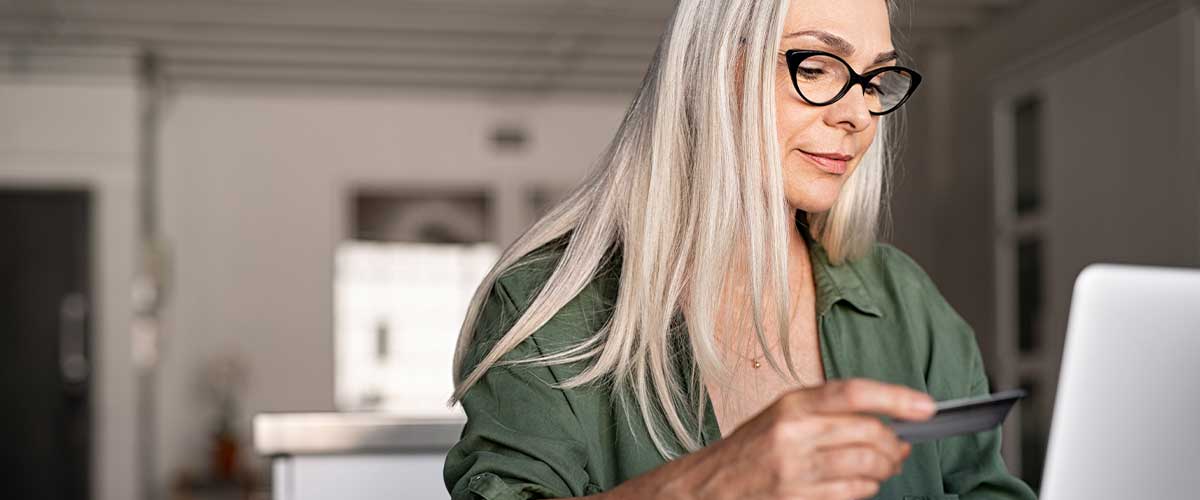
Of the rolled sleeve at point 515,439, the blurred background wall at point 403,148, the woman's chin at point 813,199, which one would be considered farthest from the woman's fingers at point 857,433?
the blurred background wall at point 403,148

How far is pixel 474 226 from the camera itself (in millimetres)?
8375

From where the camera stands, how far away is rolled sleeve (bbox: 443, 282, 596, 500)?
1.07m

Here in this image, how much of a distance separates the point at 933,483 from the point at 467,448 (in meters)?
0.49

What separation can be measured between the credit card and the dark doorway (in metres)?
7.09

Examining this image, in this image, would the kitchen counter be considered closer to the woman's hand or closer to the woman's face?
the woman's face

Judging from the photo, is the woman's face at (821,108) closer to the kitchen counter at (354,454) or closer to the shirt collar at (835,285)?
the shirt collar at (835,285)

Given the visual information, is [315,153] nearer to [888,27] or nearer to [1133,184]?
[1133,184]

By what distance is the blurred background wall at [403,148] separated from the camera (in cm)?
546

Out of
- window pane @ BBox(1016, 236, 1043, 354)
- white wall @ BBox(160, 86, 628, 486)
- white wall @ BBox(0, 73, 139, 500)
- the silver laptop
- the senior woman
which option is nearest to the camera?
the silver laptop

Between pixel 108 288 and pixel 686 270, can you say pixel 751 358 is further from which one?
pixel 108 288

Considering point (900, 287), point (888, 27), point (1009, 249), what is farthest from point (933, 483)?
point (1009, 249)

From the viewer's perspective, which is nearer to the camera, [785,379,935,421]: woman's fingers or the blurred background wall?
[785,379,935,421]: woman's fingers

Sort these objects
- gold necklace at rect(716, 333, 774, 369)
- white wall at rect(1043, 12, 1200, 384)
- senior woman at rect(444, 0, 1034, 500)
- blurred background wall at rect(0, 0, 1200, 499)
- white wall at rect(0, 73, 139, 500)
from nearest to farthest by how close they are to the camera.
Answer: senior woman at rect(444, 0, 1034, 500) < gold necklace at rect(716, 333, 774, 369) < white wall at rect(1043, 12, 1200, 384) < blurred background wall at rect(0, 0, 1200, 499) < white wall at rect(0, 73, 139, 500)

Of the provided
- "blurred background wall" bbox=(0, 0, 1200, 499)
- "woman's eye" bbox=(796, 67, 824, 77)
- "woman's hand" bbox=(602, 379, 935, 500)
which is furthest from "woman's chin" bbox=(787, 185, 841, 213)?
"blurred background wall" bbox=(0, 0, 1200, 499)
